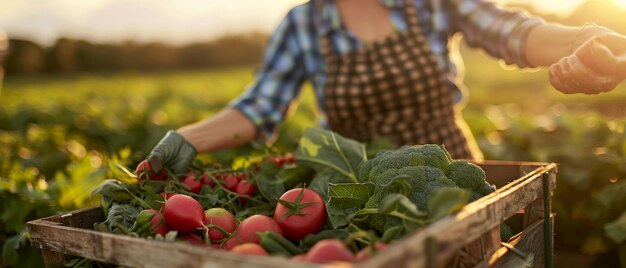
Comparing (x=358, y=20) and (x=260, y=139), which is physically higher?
(x=358, y=20)

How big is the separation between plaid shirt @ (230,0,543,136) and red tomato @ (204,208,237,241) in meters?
1.24

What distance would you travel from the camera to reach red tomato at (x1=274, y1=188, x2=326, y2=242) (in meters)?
1.78

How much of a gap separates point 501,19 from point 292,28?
1.13 metres

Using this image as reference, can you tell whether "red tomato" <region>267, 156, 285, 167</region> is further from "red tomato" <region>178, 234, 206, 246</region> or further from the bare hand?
the bare hand

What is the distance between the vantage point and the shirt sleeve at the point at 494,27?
2.73m

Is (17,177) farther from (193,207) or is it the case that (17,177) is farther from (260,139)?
(193,207)

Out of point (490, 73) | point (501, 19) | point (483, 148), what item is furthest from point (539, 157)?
point (490, 73)

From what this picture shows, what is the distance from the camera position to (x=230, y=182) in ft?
7.51

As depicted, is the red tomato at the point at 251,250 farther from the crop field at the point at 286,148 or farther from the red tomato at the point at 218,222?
the crop field at the point at 286,148

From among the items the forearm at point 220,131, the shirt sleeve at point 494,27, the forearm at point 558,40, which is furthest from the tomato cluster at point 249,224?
the shirt sleeve at point 494,27

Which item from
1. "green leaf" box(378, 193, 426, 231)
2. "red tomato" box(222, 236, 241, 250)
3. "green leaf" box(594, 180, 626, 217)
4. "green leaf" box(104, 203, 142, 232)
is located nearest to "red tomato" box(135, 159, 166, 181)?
"green leaf" box(104, 203, 142, 232)

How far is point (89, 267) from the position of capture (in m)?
1.77

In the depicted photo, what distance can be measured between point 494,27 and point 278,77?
1196 mm

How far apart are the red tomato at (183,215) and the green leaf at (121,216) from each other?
194 millimetres
